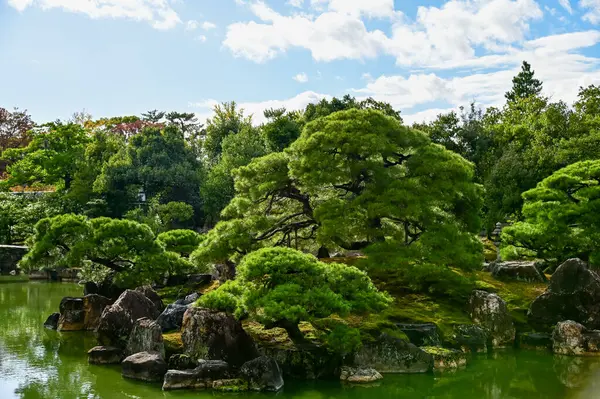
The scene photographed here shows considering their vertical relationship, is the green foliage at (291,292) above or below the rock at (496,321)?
above

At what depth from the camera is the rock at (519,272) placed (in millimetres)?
15180

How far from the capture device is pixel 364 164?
13.7 meters

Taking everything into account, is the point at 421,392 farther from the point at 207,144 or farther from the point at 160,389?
the point at 207,144

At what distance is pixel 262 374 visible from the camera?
9.12m

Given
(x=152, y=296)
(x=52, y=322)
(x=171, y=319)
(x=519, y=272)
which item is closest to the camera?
(x=171, y=319)

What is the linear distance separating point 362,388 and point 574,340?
16.5 feet

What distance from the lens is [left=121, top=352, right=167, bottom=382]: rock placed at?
9625 millimetres

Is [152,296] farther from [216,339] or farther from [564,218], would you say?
[564,218]

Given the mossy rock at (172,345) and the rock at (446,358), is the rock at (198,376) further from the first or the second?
the rock at (446,358)

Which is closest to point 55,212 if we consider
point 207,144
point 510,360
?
point 207,144

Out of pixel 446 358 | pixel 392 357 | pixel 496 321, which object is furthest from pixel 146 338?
pixel 496 321

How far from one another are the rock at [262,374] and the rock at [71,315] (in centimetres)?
682

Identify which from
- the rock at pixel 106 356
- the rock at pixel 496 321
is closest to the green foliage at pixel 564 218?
the rock at pixel 496 321

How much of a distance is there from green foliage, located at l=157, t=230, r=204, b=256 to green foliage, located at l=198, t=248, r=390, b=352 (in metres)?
7.70
